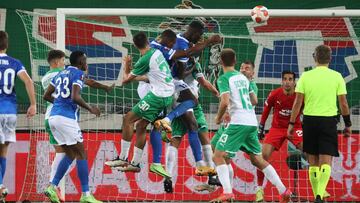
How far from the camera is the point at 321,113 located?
510 inches

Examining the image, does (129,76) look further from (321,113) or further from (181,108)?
(321,113)

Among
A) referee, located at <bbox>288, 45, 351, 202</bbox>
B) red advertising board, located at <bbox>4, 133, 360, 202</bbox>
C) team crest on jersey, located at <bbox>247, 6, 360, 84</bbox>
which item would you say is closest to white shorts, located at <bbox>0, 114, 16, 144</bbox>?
red advertising board, located at <bbox>4, 133, 360, 202</bbox>

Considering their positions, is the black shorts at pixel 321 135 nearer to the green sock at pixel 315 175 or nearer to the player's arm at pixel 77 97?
the green sock at pixel 315 175

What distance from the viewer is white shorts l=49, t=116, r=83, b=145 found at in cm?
1335

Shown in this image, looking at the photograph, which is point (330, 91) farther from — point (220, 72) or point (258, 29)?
point (258, 29)

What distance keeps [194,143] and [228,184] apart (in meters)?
1.34

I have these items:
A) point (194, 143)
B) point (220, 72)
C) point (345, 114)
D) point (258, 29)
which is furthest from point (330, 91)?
point (258, 29)

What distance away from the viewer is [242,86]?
13.0 m

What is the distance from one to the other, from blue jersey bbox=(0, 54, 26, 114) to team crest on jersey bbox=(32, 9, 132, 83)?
3.30m

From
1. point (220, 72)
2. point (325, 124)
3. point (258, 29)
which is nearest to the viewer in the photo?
point (325, 124)

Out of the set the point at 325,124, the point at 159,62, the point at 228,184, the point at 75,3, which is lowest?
the point at 228,184

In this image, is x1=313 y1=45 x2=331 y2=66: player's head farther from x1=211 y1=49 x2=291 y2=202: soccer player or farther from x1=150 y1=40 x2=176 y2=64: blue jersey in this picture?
x1=150 y1=40 x2=176 y2=64: blue jersey

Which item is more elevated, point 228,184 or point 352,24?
point 352,24

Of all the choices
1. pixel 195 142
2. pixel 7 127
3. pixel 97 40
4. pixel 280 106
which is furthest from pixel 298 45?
pixel 7 127
